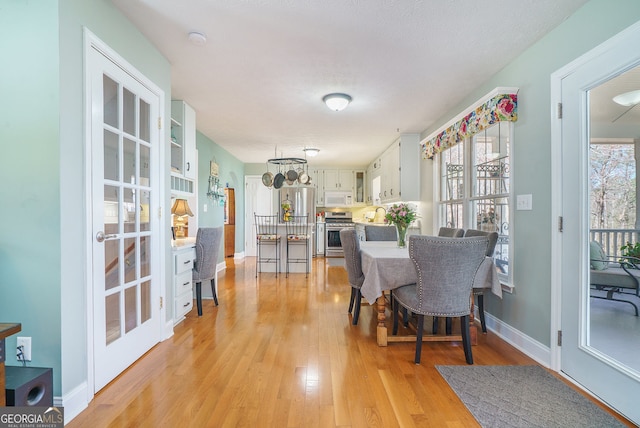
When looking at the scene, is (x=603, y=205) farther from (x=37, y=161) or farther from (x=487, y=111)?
(x=37, y=161)

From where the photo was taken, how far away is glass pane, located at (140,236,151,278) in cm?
228

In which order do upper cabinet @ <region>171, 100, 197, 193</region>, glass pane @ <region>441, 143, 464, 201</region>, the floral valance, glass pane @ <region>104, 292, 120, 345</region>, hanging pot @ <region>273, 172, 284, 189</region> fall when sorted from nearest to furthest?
glass pane @ <region>104, 292, 120, 345</region> → the floral valance → upper cabinet @ <region>171, 100, 197, 193</region> → glass pane @ <region>441, 143, 464, 201</region> → hanging pot @ <region>273, 172, 284, 189</region>

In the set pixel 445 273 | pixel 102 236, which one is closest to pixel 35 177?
pixel 102 236

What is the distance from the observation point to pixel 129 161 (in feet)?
7.06

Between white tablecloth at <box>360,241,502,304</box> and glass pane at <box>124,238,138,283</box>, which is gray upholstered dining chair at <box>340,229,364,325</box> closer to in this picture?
white tablecloth at <box>360,241,502,304</box>

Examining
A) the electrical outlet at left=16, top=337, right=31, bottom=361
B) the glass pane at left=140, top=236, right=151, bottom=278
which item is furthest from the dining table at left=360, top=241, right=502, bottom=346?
the electrical outlet at left=16, top=337, right=31, bottom=361

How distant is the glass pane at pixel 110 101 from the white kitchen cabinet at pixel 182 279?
1305 millimetres

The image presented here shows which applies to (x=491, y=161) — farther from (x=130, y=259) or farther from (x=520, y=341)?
(x=130, y=259)

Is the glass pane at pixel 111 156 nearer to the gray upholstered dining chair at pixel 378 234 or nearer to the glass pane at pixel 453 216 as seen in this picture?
the gray upholstered dining chair at pixel 378 234

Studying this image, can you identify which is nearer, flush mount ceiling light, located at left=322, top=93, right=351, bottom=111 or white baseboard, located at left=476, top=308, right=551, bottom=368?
white baseboard, located at left=476, top=308, right=551, bottom=368

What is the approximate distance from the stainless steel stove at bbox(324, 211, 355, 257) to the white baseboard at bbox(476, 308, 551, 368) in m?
4.97

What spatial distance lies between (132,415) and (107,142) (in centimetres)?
160

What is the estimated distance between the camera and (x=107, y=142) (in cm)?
192

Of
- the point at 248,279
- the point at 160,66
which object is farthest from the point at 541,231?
the point at 248,279
